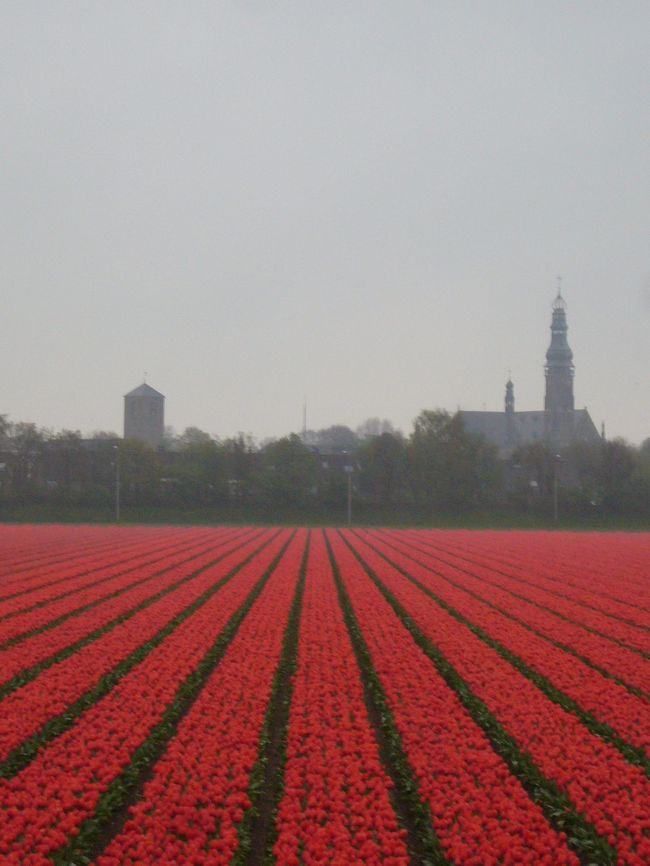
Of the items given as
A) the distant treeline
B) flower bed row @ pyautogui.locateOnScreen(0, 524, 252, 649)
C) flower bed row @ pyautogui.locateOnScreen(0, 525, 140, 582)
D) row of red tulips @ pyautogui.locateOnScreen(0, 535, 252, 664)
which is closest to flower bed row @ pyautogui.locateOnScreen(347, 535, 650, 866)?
row of red tulips @ pyautogui.locateOnScreen(0, 535, 252, 664)

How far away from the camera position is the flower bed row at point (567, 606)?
55.4ft

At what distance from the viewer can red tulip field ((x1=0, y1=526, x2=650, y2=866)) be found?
745 centimetres

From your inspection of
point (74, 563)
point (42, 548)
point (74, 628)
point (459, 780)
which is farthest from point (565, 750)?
point (42, 548)

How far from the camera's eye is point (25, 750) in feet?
31.4

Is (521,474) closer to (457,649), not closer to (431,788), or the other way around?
(457,649)

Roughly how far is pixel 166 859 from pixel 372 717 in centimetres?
456

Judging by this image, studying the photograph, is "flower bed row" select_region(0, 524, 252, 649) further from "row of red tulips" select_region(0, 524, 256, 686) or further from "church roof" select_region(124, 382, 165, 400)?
"church roof" select_region(124, 382, 165, 400)

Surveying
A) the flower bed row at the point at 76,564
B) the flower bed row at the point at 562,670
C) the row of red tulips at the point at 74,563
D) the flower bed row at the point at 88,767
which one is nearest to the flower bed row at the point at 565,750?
the flower bed row at the point at 562,670

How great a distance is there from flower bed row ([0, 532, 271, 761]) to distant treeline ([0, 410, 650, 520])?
205ft

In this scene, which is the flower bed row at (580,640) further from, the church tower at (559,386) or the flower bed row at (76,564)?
the church tower at (559,386)

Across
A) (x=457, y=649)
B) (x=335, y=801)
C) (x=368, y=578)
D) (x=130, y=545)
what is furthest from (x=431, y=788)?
(x=130, y=545)

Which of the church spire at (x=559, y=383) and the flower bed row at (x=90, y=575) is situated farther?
the church spire at (x=559, y=383)

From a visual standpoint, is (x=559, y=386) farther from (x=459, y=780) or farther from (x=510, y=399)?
(x=459, y=780)

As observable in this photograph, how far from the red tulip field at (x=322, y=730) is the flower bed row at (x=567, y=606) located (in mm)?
123
